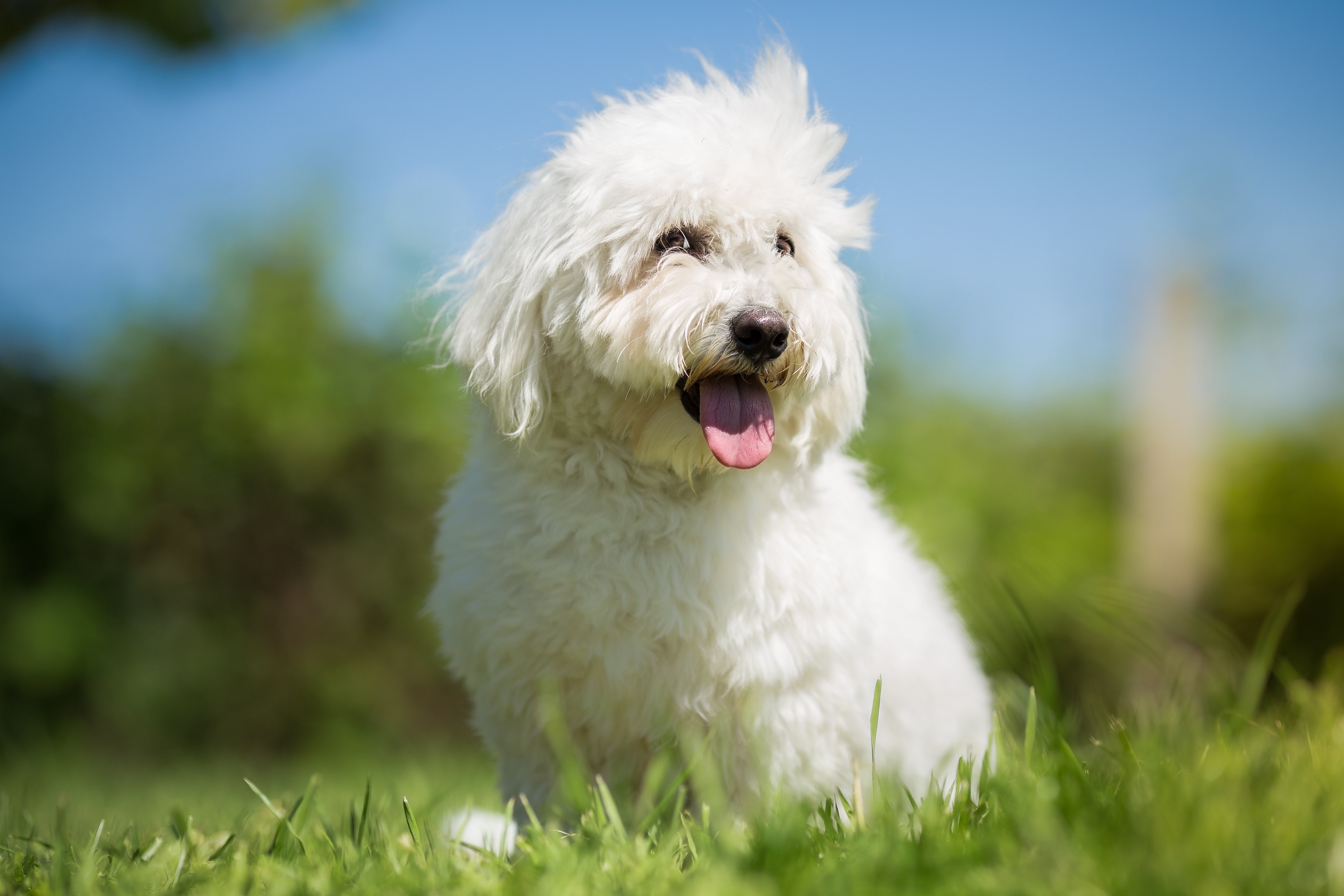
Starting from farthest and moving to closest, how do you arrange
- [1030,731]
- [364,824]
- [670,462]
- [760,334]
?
[670,462]
[760,334]
[364,824]
[1030,731]

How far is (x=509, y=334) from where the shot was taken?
8.22 feet

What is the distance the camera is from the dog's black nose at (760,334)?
7.63ft

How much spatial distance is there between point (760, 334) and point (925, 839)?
1218 millimetres

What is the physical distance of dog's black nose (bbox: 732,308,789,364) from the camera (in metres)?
2.32

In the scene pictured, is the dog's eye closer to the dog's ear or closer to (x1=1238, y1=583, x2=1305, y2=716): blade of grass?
the dog's ear

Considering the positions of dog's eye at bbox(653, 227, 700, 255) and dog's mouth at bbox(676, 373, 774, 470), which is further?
dog's eye at bbox(653, 227, 700, 255)

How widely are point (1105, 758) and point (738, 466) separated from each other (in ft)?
3.44

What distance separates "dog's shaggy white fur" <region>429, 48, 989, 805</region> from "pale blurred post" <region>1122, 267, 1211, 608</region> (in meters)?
6.04

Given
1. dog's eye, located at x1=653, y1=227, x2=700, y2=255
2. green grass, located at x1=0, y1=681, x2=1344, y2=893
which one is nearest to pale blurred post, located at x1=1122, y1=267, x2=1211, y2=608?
green grass, located at x1=0, y1=681, x2=1344, y2=893

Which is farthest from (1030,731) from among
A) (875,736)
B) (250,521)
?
(250,521)

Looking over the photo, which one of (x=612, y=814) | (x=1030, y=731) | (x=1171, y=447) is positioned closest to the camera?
(x=612, y=814)

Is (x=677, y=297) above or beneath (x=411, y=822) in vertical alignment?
above

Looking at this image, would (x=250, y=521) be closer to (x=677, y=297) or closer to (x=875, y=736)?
(x=677, y=297)

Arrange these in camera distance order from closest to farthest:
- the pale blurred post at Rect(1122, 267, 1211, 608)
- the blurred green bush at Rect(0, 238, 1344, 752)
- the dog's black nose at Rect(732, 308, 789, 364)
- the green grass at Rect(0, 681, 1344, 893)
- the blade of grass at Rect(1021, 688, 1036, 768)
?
1. the green grass at Rect(0, 681, 1344, 893)
2. the blade of grass at Rect(1021, 688, 1036, 768)
3. the dog's black nose at Rect(732, 308, 789, 364)
4. the pale blurred post at Rect(1122, 267, 1211, 608)
5. the blurred green bush at Rect(0, 238, 1344, 752)
